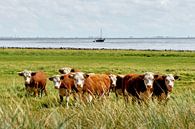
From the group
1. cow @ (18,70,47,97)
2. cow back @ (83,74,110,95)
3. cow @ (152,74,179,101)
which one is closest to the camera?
cow @ (152,74,179,101)

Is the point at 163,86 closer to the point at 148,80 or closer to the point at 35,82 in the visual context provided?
the point at 148,80

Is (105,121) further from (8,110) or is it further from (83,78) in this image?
(83,78)

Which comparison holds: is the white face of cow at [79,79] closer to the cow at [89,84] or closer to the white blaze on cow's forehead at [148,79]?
the cow at [89,84]

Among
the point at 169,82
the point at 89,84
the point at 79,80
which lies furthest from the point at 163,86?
the point at 79,80

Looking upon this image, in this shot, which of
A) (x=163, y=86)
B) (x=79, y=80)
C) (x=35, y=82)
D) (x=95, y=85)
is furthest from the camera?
(x=35, y=82)

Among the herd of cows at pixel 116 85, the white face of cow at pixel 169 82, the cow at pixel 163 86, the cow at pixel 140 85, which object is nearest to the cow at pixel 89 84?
the herd of cows at pixel 116 85

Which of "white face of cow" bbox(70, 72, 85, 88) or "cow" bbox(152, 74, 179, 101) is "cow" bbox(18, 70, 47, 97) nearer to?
"white face of cow" bbox(70, 72, 85, 88)

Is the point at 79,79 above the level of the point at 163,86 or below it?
above

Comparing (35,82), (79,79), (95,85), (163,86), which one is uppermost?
(79,79)

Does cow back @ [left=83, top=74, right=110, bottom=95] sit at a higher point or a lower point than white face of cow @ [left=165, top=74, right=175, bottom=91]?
lower

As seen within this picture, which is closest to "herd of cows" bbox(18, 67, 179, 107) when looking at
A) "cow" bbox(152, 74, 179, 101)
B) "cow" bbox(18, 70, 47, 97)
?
"cow" bbox(152, 74, 179, 101)

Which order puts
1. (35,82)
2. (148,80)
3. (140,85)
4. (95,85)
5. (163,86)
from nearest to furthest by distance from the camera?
1. (148,80)
2. (140,85)
3. (163,86)
4. (95,85)
5. (35,82)

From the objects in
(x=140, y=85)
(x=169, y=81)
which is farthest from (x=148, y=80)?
(x=169, y=81)

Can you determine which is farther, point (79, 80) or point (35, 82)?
point (35, 82)
